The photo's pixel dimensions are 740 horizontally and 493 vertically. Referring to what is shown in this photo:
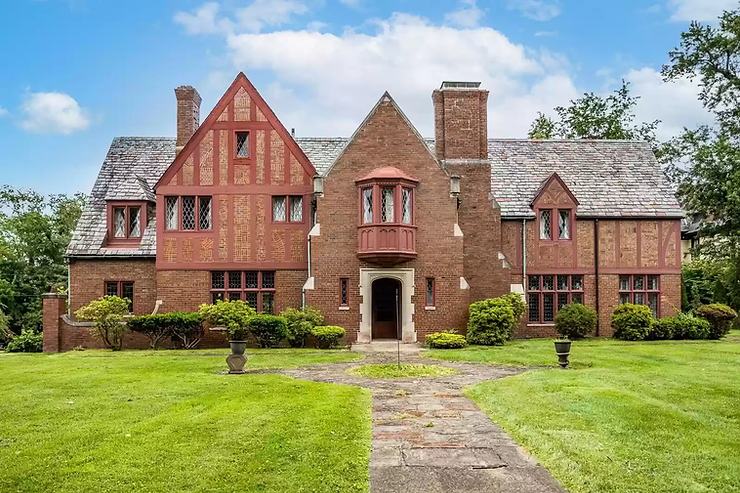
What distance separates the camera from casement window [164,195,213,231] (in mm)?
25672

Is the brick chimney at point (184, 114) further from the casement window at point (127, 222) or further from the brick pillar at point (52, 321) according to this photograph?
the brick pillar at point (52, 321)

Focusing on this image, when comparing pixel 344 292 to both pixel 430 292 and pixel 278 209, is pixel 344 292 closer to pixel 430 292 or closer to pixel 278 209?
pixel 430 292

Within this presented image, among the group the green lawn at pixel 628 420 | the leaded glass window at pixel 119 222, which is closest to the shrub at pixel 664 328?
the green lawn at pixel 628 420

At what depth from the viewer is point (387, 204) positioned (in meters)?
23.8

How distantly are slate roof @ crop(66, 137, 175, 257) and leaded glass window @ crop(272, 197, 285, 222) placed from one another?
510 cm

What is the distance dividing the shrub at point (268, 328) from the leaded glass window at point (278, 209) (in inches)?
171

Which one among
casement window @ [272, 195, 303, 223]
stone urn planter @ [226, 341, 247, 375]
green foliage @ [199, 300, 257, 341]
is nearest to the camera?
stone urn planter @ [226, 341, 247, 375]

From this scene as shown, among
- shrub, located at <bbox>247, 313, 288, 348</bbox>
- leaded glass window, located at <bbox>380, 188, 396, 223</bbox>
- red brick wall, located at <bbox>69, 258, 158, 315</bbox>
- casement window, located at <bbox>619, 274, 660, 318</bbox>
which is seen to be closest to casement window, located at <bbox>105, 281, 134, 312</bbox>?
red brick wall, located at <bbox>69, 258, 158, 315</bbox>

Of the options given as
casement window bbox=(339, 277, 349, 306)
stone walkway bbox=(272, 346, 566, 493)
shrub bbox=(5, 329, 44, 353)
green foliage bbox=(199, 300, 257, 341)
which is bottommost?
shrub bbox=(5, 329, 44, 353)

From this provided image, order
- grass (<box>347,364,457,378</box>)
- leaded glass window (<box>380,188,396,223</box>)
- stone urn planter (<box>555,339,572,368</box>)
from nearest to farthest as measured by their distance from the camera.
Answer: grass (<box>347,364,457,378</box>)
stone urn planter (<box>555,339,572,368</box>)
leaded glass window (<box>380,188,396,223</box>)

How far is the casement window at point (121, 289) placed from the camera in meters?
26.9

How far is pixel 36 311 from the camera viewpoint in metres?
37.2

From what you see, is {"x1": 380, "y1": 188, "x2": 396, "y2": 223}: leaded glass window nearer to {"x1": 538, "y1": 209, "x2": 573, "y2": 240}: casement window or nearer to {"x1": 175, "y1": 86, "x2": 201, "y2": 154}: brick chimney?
{"x1": 538, "y1": 209, "x2": 573, "y2": 240}: casement window

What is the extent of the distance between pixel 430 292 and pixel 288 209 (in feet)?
20.6
